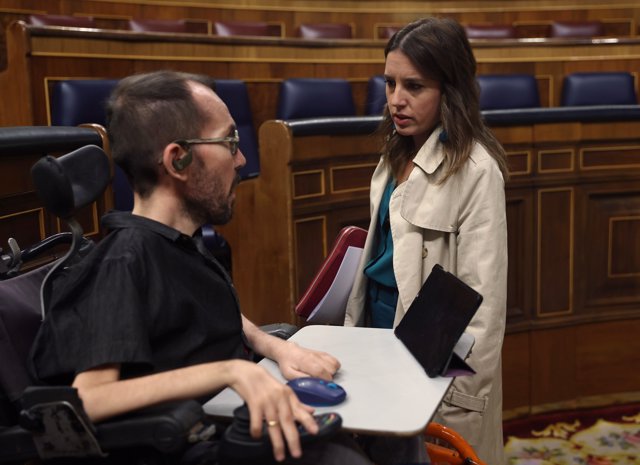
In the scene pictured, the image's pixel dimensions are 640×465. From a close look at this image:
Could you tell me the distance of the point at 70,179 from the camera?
68 cm

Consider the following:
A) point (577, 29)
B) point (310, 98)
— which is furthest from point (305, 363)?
point (577, 29)

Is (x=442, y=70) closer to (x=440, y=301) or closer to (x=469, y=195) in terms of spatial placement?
(x=469, y=195)

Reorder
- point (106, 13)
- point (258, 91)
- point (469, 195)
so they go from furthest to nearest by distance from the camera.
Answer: point (106, 13)
point (258, 91)
point (469, 195)

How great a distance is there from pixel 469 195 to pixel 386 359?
1.04 feet

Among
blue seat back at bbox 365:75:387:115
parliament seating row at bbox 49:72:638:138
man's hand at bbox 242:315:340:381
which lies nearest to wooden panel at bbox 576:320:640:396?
parliament seating row at bbox 49:72:638:138

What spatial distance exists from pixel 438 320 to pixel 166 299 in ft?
0.82

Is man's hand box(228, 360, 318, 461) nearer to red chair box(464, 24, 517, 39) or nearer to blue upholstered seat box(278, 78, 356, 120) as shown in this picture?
blue upholstered seat box(278, 78, 356, 120)

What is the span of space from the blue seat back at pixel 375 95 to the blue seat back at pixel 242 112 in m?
0.39

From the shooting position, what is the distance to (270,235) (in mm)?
1399

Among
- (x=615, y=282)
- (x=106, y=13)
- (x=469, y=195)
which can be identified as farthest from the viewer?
(x=106, y=13)

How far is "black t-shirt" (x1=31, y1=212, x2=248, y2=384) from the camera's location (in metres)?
0.62

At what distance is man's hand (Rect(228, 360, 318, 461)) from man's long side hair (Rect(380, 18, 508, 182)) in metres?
0.47

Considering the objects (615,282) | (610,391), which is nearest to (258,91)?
(615,282)

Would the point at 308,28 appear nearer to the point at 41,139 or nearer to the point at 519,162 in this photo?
the point at 519,162
